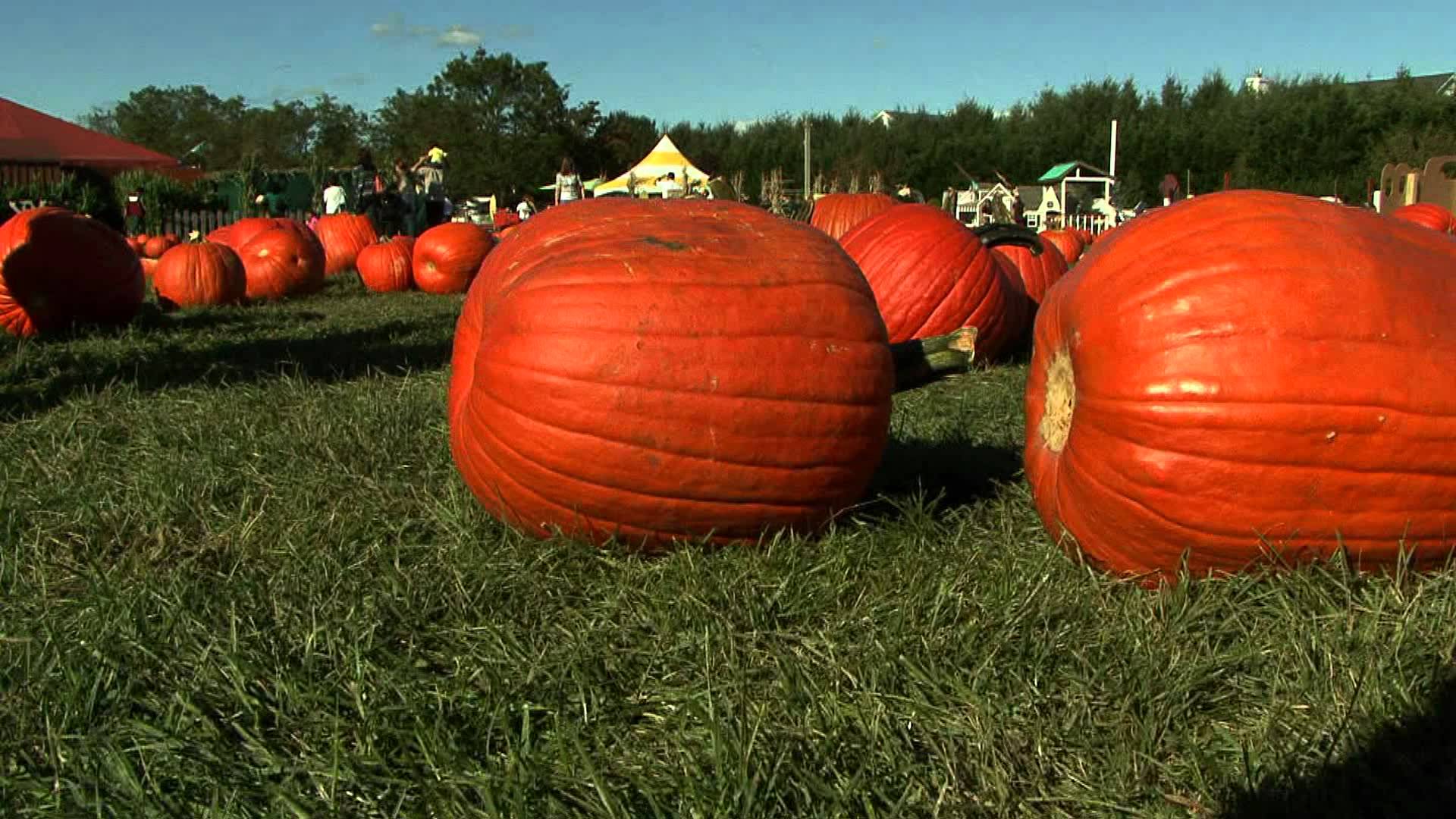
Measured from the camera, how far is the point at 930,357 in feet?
9.47

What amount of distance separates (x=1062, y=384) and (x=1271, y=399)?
0.52m

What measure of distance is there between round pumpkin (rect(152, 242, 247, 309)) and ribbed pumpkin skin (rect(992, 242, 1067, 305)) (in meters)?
6.02

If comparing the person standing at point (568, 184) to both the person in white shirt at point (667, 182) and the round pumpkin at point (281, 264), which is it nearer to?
the round pumpkin at point (281, 264)

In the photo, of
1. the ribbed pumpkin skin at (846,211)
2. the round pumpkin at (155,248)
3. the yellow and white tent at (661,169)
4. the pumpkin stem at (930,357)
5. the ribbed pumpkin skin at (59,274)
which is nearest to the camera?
the pumpkin stem at (930,357)

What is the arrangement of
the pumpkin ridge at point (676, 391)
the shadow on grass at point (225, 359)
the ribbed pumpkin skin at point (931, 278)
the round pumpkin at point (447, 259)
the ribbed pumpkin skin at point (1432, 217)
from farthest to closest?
the round pumpkin at point (447, 259), the ribbed pumpkin skin at point (1432, 217), the ribbed pumpkin skin at point (931, 278), the shadow on grass at point (225, 359), the pumpkin ridge at point (676, 391)

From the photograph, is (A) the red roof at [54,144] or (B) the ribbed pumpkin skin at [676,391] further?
(A) the red roof at [54,144]

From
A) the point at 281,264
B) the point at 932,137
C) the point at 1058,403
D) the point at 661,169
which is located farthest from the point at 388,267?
the point at 932,137

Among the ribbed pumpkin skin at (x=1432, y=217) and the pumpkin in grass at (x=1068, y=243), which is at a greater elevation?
the ribbed pumpkin skin at (x=1432, y=217)

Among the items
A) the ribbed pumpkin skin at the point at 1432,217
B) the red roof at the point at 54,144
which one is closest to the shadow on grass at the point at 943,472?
the ribbed pumpkin skin at the point at 1432,217

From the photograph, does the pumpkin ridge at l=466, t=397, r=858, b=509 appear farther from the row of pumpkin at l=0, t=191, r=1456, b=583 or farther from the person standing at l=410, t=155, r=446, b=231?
the person standing at l=410, t=155, r=446, b=231

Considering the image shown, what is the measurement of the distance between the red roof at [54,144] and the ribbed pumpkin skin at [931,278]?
1051 inches

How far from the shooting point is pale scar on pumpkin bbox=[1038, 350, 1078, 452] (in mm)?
2553

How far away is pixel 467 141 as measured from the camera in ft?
185

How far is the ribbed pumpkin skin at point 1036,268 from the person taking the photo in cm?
680
